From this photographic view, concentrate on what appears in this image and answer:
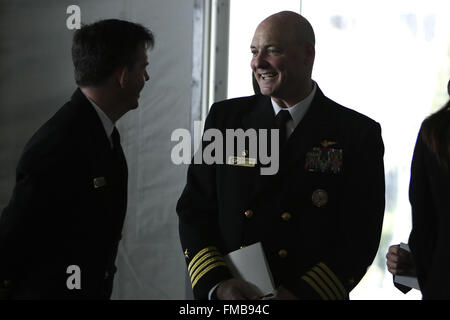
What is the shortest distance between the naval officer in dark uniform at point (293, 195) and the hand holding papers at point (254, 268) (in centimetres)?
3

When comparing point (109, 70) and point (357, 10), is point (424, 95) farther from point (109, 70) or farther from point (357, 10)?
point (109, 70)

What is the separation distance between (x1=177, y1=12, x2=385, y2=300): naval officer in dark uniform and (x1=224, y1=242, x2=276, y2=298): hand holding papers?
0.03m

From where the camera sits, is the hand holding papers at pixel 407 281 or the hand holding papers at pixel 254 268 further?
the hand holding papers at pixel 407 281

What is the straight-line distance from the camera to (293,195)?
208 centimetres

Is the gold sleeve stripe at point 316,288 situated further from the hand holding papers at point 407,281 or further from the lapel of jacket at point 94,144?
the lapel of jacket at point 94,144

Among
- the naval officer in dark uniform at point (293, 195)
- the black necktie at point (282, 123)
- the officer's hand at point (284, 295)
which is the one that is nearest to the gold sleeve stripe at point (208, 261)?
the naval officer in dark uniform at point (293, 195)

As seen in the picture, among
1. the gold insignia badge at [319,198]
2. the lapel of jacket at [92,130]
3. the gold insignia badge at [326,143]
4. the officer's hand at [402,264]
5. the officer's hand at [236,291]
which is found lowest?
the officer's hand at [236,291]

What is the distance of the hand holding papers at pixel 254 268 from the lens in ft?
6.40

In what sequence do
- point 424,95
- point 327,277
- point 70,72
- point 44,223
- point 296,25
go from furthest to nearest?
point 70,72 < point 424,95 < point 296,25 < point 327,277 < point 44,223

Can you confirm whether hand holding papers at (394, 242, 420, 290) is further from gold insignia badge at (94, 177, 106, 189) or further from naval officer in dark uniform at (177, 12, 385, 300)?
gold insignia badge at (94, 177, 106, 189)

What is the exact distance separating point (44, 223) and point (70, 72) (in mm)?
1917

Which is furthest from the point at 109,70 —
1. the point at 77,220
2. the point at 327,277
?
the point at 327,277

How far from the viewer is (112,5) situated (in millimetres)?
3518

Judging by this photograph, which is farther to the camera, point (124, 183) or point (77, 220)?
point (124, 183)
